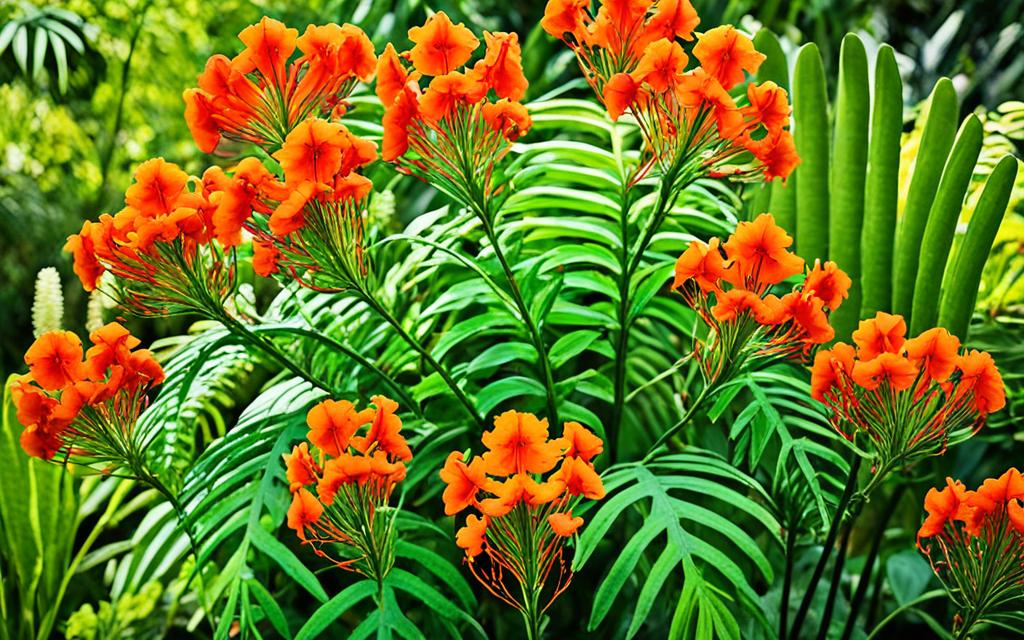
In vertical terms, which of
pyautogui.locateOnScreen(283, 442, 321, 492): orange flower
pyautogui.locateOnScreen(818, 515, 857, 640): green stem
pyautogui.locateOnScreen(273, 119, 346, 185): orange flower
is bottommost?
pyautogui.locateOnScreen(818, 515, 857, 640): green stem

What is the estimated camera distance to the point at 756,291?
70 centimetres

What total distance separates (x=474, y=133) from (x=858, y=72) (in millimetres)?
540

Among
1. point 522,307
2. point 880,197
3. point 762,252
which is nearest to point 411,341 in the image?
point 522,307

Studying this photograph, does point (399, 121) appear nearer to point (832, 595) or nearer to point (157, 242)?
point (157, 242)

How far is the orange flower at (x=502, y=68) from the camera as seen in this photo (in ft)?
2.35

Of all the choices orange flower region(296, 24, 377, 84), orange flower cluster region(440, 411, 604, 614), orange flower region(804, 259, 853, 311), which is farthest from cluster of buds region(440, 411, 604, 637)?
orange flower region(296, 24, 377, 84)

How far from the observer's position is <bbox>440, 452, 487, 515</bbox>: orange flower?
63 cm

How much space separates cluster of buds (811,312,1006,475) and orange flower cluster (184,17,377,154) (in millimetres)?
443

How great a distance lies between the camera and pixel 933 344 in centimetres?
66

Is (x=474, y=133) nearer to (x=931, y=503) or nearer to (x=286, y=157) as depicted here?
(x=286, y=157)

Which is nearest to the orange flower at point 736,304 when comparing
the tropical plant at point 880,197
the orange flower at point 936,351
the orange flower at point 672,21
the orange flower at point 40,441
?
the orange flower at point 936,351

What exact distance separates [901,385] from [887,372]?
13mm

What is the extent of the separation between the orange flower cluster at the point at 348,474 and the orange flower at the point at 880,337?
349 mm

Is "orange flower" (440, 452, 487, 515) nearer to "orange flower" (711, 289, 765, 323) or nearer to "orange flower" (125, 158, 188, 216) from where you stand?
"orange flower" (711, 289, 765, 323)
